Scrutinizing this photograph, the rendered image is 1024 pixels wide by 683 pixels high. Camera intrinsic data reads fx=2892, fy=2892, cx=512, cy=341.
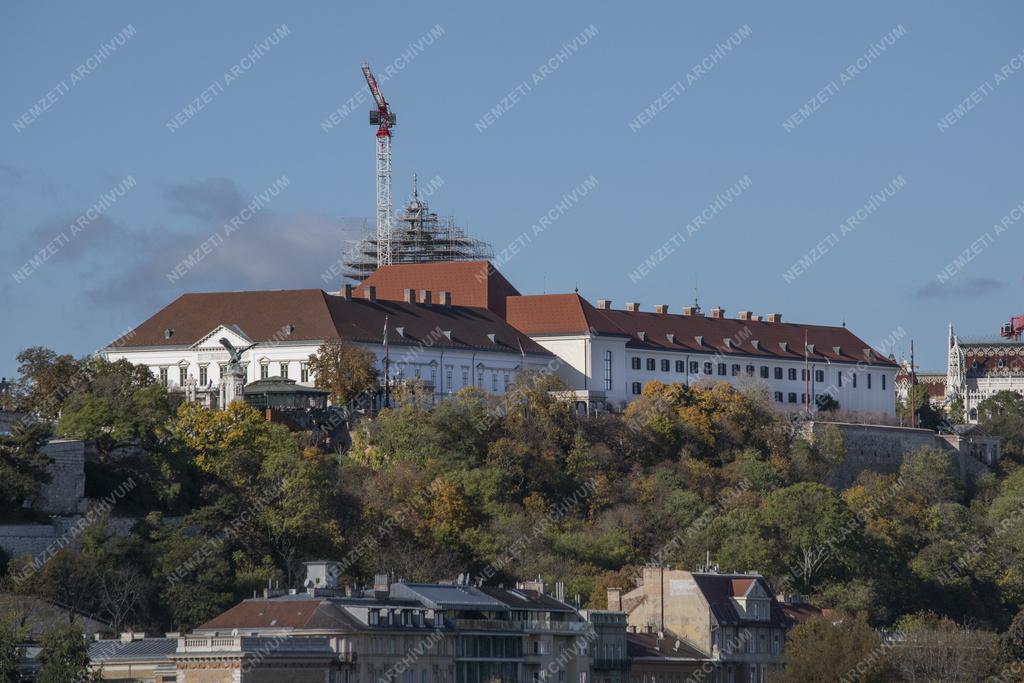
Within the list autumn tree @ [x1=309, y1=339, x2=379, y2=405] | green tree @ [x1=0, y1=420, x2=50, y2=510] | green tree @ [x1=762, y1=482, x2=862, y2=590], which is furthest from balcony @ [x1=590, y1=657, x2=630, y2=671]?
autumn tree @ [x1=309, y1=339, x2=379, y2=405]

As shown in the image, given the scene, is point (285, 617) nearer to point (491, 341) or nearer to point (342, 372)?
point (342, 372)

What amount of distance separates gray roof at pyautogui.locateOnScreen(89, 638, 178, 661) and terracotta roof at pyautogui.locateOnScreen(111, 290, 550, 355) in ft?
137

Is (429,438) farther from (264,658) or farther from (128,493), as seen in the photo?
(264,658)

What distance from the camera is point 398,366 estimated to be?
398 feet

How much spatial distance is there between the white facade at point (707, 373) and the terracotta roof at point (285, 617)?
4651 cm

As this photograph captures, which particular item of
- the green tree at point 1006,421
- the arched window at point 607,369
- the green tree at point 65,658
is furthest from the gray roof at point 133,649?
the green tree at point 1006,421

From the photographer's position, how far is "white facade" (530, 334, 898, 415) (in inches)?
5118

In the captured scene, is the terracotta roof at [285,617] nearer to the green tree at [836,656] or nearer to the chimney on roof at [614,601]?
the green tree at [836,656]

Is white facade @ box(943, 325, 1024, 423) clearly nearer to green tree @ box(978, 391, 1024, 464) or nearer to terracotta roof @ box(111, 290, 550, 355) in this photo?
green tree @ box(978, 391, 1024, 464)

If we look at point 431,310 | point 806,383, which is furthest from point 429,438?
point 806,383

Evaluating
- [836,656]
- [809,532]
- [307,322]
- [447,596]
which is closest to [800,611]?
[809,532]

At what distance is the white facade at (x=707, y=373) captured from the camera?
130 m

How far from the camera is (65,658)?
72.2m

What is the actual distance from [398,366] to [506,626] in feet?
125
